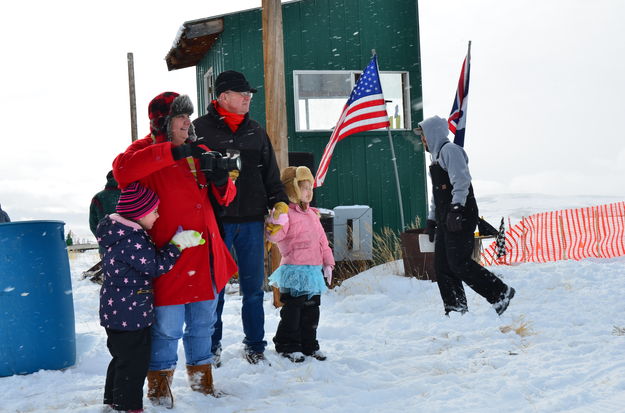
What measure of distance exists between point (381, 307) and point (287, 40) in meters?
6.51

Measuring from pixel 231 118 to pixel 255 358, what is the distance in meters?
1.69

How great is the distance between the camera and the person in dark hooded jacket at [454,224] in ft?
17.8

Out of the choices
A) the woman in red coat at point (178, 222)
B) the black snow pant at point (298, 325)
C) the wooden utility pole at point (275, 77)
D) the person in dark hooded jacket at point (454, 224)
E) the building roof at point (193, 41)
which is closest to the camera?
the woman in red coat at point (178, 222)

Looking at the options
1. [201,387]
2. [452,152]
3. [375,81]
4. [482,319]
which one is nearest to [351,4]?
[375,81]

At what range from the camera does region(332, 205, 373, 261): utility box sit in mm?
9242

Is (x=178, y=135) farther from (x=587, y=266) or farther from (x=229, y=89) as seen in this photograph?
(x=587, y=266)

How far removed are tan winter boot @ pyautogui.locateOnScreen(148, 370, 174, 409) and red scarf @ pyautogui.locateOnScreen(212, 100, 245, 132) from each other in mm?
1750

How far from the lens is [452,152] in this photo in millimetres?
5496

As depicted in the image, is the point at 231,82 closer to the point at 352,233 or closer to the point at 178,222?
the point at 178,222

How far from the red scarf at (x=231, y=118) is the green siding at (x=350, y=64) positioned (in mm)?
7123

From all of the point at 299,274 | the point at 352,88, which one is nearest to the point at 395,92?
the point at 352,88

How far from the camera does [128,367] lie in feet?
10.4

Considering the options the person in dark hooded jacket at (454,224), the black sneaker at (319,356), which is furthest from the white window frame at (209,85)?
the black sneaker at (319,356)

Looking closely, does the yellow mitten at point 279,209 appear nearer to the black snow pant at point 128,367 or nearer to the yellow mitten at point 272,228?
the yellow mitten at point 272,228
